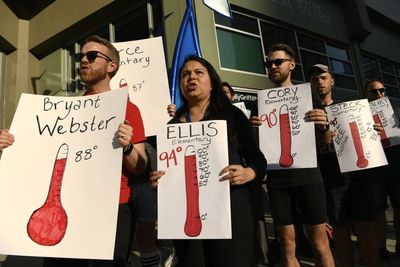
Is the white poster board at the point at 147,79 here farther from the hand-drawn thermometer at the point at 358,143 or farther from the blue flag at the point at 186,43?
the blue flag at the point at 186,43

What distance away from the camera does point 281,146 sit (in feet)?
7.75

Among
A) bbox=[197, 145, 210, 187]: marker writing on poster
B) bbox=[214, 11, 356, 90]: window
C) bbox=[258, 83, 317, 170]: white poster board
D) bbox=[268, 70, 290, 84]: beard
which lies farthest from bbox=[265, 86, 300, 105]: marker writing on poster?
bbox=[214, 11, 356, 90]: window

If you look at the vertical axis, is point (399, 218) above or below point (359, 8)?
below

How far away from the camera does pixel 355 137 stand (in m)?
2.62

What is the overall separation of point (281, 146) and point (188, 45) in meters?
3.01

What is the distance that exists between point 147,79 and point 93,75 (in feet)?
3.37

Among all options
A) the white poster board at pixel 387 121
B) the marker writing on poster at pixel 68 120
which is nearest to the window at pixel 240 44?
the white poster board at pixel 387 121

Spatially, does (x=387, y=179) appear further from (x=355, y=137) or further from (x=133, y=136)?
(x=133, y=136)

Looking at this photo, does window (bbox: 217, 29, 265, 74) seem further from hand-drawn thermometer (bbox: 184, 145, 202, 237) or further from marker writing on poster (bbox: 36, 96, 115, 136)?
hand-drawn thermometer (bbox: 184, 145, 202, 237)

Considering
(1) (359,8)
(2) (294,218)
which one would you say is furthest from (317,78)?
(1) (359,8)

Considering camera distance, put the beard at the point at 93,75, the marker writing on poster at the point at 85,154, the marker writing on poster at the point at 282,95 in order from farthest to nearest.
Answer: the marker writing on poster at the point at 282,95, the beard at the point at 93,75, the marker writing on poster at the point at 85,154

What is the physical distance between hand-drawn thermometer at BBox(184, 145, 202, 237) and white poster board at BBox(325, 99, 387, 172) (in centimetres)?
138

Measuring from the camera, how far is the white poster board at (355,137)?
8.48ft

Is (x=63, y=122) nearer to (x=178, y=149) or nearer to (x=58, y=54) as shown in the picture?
(x=178, y=149)
